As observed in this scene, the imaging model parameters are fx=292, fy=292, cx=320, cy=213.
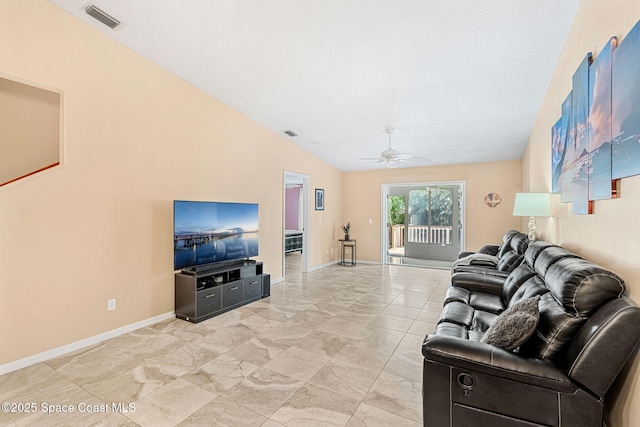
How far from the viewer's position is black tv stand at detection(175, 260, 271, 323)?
3730mm

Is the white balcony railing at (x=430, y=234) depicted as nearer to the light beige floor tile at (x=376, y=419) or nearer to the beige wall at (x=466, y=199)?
the beige wall at (x=466, y=199)

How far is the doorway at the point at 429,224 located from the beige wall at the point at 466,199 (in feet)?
1.01

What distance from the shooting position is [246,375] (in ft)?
8.18

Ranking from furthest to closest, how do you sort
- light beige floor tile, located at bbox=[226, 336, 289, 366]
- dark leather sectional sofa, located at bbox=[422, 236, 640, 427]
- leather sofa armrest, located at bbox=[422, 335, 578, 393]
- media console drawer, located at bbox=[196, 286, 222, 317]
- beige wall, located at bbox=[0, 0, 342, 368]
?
1. media console drawer, located at bbox=[196, 286, 222, 317]
2. light beige floor tile, located at bbox=[226, 336, 289, 366]
3. beige wall, located at bbox=[0, 0, 342, 368]
4. leather sofa armrest, located at bbox=[422, 335, 578, 393]
5. dark leather sectional sofa, located at bbox=[422, 236, 640, 427]

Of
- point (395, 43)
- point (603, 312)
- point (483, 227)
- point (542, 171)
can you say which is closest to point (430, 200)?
point (483, 227)

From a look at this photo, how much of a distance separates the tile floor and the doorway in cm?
449

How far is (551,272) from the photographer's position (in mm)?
1939

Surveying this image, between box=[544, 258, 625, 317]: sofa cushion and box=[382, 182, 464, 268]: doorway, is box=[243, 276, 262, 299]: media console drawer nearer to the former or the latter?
box=[544, 258, 625, 317]: sofa cushion

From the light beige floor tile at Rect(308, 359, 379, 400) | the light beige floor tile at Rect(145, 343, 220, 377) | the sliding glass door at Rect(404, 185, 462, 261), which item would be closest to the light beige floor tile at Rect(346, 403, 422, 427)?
the light beige floor tile at Rect(308, 359, 379, 400)

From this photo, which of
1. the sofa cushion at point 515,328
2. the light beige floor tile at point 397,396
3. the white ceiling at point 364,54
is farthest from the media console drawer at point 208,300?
the sofa cushion at point 515,328

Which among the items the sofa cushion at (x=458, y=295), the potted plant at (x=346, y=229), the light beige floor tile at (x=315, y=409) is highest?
the potted plant at (x=346, y=229)

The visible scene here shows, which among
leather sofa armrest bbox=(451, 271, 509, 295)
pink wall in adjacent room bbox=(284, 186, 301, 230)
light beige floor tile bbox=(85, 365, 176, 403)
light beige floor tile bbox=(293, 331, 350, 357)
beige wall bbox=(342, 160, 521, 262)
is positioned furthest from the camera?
pink wall in adjacent room bbox=(284, 186, 301, 230)

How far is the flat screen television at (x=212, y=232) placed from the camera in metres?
3.78

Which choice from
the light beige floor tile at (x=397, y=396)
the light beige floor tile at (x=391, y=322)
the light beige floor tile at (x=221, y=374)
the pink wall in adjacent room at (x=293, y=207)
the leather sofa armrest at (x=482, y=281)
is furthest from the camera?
the pink wall in adjacent room at (x=293, y=207)
